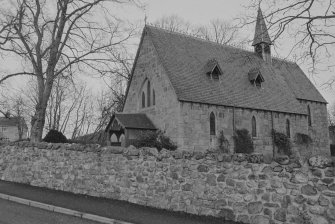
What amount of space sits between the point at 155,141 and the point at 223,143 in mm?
5035

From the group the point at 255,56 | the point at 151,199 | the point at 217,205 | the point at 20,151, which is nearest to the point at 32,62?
the point at 20,151

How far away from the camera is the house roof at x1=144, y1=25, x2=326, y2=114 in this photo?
23531mm

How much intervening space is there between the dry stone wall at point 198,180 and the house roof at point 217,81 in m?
10.7

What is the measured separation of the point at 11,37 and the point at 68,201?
40.2 ft

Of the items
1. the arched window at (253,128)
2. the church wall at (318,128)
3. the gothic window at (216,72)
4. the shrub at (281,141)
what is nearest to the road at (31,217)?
the gothic window at (216,72)

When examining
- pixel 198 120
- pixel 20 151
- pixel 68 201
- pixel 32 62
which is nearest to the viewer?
pixel 68 201

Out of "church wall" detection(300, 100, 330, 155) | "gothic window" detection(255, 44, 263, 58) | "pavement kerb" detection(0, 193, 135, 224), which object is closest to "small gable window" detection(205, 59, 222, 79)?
"gothic window" detection(255, 44, 263, 58)

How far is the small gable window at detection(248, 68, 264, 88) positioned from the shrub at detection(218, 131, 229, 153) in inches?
278

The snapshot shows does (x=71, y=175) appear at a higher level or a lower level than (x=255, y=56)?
lower

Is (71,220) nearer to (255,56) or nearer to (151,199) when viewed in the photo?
(151,199)

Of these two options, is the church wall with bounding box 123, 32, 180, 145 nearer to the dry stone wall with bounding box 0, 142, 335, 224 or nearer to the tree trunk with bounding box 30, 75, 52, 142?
the tree trunk with bounding box 30, 75, 52, 142

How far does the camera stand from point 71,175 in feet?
40.6

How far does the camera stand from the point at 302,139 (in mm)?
28750

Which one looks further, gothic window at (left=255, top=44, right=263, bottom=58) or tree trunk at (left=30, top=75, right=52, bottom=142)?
gothic window at (left=255, top=44, right=263, bottom=58)
